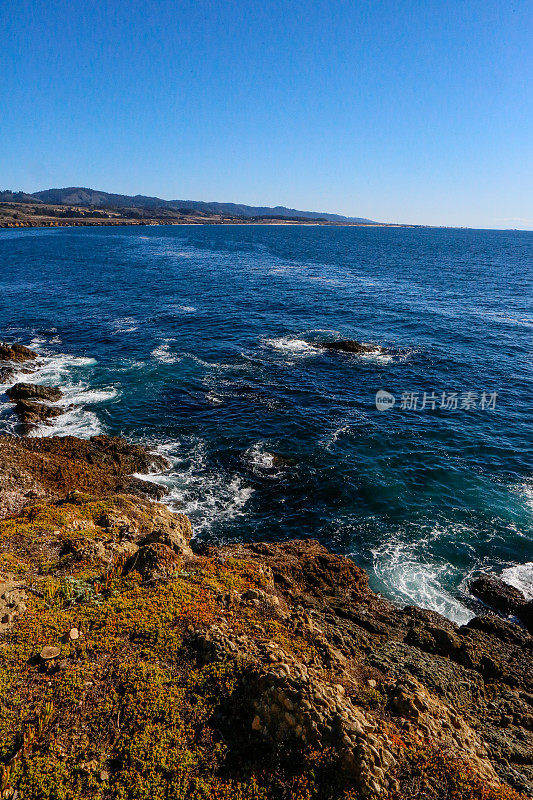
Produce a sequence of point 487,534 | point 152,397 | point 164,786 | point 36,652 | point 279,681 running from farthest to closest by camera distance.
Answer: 1. point 152,397
2. point 487,534
3. point 36,652
4. point 279,681
5. point 164,786

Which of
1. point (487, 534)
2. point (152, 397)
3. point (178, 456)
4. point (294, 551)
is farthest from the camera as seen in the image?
point (152, 397)

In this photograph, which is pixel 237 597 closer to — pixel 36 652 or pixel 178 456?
pixel 36 652

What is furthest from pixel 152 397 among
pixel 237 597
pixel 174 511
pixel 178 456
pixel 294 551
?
pixel 237 597

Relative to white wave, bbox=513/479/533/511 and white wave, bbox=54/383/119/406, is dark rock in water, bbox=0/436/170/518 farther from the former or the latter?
white wave, bbox=513/479/533/511

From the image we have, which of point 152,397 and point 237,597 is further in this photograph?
point 152,397

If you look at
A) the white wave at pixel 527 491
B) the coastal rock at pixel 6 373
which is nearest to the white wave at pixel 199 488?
the white wave at pixel 527 491

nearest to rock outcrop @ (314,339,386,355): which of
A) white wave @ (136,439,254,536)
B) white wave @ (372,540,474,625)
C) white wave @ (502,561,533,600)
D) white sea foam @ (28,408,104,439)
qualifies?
white wave @ (136,439,254,536)

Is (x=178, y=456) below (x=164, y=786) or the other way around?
below

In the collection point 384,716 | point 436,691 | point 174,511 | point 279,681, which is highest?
point 279,681
